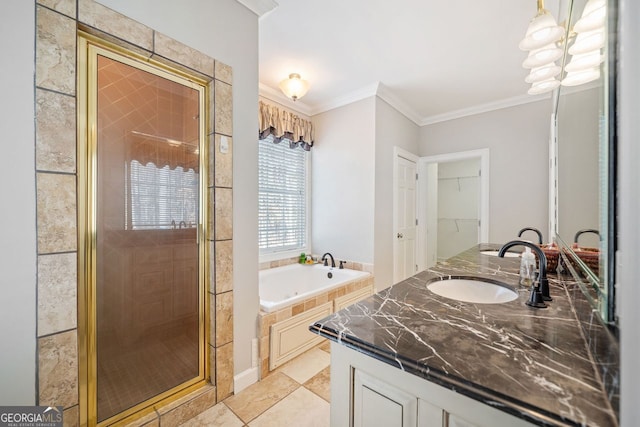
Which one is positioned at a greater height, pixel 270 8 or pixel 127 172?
pixel 270 8

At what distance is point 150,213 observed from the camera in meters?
1.46

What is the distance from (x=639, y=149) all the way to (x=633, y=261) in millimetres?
162

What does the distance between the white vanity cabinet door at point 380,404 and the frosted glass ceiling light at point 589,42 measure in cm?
101

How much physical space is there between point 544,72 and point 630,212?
1.76 m

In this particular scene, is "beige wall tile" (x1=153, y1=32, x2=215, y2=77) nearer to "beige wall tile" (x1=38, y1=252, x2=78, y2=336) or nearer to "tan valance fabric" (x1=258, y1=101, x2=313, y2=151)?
"beige wall tile" (x1=38, y1=252, x2=78, y2=336)

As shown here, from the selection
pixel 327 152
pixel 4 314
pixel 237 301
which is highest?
pixel 327 152

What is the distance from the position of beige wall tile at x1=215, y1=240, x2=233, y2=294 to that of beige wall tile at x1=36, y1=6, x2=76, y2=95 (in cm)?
102

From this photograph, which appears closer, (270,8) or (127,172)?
(127,172)

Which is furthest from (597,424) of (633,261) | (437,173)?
(437,173)

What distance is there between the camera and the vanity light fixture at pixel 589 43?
654 mm

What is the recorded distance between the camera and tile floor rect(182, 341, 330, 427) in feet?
4.99

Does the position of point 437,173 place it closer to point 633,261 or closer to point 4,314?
point 633,261

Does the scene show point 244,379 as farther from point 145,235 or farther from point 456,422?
point 456,422

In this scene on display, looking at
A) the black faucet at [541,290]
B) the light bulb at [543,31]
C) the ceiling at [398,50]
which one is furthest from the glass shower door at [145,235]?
the light bulb at [543,31]
